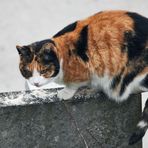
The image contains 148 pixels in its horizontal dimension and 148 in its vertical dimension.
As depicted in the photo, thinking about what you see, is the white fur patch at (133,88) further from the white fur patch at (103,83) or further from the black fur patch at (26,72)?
the black fur patch at (26,72)

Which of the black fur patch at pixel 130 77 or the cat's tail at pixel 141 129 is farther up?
the black fur patch at pixel 130 77

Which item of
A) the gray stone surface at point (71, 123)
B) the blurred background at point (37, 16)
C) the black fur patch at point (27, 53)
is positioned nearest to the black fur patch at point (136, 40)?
the gray stone surface at point (71, 123)

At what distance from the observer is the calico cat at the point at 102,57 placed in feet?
10.0

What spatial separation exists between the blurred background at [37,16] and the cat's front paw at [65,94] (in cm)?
203

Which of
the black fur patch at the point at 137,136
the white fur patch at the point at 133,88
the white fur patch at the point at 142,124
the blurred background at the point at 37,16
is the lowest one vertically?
the blurred background at the point at 37,16

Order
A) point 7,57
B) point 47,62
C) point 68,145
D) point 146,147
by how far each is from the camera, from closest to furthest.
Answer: point 47,62, point 68,145, point 146,147, point 7,57

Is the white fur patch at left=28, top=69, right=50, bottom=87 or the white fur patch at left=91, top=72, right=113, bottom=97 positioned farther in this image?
the white fur patch at left=91, top=72, right=113, bottom=97

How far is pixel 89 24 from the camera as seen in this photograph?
3152 mm

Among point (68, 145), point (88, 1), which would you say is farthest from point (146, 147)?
point (88, 1)

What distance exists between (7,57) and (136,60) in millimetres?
2327

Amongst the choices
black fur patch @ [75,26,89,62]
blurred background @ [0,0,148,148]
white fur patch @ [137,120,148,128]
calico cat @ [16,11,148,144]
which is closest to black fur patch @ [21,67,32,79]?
calico cat @ [16,11,148,144]

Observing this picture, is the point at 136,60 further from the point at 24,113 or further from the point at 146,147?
the point at 146,147

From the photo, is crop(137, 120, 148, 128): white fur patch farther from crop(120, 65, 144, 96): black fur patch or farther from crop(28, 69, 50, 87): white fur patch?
crop(28, 69, 50, 87): white fur patch

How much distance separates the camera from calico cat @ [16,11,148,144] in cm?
306
